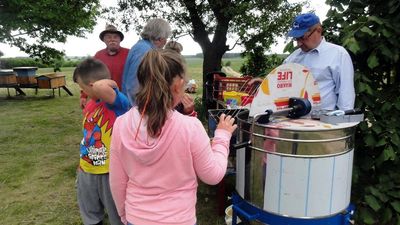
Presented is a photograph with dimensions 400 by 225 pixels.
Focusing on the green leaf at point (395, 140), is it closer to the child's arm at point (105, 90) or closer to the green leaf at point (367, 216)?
the green leaf at point (367, 216)

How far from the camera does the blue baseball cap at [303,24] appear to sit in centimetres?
279

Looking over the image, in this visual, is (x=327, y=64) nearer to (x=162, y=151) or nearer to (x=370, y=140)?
(x=370, y=140)

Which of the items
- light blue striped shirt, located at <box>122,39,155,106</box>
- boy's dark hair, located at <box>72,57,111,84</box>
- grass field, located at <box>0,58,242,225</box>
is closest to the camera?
boy's dark hair, located at <box>72,57,111,84</box>

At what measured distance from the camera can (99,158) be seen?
240 centimetres

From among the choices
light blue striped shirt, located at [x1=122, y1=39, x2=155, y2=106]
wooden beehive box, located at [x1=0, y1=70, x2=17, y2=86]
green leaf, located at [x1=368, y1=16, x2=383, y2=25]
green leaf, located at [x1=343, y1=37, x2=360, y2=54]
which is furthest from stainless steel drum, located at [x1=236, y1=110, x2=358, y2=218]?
wooden beehive box, located at [x1=0, y1=70, x2=17, y2=86]

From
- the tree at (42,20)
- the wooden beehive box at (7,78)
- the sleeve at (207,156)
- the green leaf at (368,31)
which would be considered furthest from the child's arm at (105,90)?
the wooden beehive box at (7,78)

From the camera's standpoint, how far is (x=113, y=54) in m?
4.00

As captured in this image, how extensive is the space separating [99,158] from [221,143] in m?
1.05

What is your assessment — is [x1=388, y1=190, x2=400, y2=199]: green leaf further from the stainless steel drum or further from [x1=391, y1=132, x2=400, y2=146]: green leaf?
the stainless steel drum

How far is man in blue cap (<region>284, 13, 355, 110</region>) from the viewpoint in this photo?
8.79 ft

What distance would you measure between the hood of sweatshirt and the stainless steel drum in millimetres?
795

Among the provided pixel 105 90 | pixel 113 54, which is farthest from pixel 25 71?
pixel 105 90

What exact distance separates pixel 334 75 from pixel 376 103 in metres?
0.55

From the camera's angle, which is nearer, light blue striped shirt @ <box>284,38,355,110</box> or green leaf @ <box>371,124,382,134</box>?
light blue striped shirt @ <box>284,38,355,110</box>
